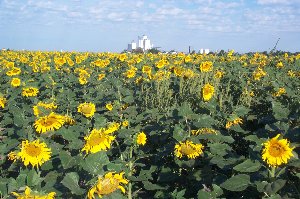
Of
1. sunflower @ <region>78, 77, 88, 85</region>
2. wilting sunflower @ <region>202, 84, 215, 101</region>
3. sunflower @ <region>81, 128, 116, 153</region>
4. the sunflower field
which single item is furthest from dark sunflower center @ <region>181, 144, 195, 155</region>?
sunflower @ <region>78, 77, 88, 85</region>

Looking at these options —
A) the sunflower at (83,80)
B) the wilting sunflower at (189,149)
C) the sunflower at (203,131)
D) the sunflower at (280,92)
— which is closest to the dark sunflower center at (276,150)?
the wilting sunflower at (189,149)

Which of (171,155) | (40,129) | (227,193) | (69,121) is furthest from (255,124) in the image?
(40,129)

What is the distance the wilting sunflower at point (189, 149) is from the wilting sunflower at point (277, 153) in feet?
2.98

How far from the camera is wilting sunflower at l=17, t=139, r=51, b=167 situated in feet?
9.12

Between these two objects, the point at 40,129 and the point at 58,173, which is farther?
the point at 40,129

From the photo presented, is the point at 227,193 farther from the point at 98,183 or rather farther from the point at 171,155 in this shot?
the point at 98,183

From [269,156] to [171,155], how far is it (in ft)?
5.03

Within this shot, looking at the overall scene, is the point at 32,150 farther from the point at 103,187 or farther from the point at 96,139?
the point at 103,187

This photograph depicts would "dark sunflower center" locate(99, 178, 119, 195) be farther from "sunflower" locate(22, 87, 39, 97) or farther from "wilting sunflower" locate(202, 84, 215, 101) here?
"sunflower" locate(22, 87, 39, 97)

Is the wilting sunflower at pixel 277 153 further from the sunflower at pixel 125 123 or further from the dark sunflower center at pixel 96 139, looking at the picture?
the sunflower at pixel 125 123

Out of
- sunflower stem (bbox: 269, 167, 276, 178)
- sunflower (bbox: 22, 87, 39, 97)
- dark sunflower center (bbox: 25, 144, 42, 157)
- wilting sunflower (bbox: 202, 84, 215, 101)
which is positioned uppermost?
wilting sunflower (bbox: 202, 84, 215, 101)

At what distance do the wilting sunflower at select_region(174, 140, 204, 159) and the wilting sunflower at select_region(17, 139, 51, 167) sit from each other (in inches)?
40.6

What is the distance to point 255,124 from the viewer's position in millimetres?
4812

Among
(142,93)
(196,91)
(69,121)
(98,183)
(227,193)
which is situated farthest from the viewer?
(142,93)
